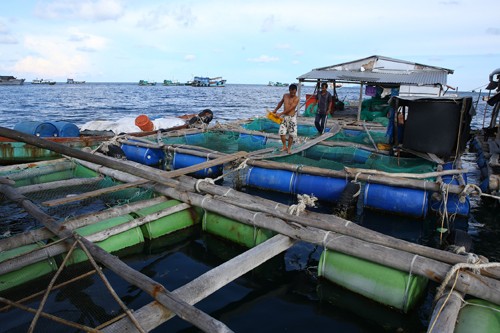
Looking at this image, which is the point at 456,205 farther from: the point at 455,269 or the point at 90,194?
the point at 90,194

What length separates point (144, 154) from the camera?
492 inches

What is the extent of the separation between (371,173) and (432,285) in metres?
3.36

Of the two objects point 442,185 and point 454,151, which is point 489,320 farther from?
point 454,151

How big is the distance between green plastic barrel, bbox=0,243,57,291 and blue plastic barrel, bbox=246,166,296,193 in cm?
588

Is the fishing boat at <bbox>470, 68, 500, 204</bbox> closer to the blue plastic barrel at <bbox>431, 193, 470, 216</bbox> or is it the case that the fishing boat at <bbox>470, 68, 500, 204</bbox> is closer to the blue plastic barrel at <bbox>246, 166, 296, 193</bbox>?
the blue plastic barrel at <bbox>431, 193, 470, 216</bbox>

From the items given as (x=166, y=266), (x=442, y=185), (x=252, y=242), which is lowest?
(x=166, y=266)

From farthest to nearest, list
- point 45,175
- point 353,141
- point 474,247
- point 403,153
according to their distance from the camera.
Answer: point 353,141, point 403,153, point 45,175, point 474,247

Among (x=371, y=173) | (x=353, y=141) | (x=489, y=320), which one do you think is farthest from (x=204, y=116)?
(x=489, y=320)

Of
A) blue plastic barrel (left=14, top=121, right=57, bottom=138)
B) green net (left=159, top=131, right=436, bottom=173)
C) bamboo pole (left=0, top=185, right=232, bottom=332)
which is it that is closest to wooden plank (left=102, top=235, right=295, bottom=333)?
bamboo pole (left=0, top=185, right=232, bottom=332)

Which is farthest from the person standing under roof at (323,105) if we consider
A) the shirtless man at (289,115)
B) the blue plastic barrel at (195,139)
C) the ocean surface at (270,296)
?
the ocean surface at (270,296)

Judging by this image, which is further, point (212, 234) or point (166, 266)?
point (212, 234)

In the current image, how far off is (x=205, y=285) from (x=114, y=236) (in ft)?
9.12

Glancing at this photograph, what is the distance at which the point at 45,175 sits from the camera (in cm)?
945

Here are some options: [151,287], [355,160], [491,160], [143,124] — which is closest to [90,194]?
[151,287]
